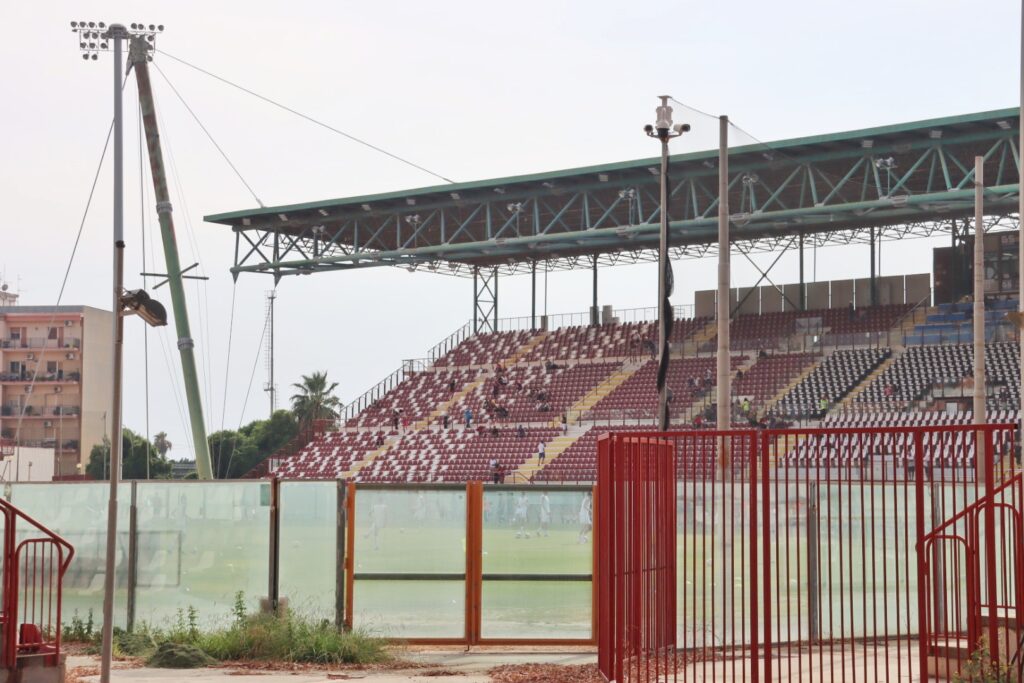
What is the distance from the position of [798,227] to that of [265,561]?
35449mm

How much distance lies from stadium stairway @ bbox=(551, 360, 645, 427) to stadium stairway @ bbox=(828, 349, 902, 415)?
10.4m

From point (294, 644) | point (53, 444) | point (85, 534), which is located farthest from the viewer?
point (53, 444)

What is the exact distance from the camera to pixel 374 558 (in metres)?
15.9

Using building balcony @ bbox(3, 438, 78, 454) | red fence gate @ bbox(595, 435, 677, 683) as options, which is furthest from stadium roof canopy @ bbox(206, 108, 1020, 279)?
building balcony @ bbox(3, 438, 78, 454)

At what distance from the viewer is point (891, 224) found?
47.3m

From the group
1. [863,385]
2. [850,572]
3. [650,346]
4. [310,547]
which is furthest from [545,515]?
[650,346]

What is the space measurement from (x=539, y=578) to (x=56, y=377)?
86.8 meters

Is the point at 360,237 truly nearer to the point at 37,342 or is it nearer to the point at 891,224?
the point at 891,224

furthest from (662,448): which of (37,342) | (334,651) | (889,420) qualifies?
(37,342)

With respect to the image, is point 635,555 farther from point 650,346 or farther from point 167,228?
point 650,346

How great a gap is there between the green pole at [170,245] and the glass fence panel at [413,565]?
6.11 metres

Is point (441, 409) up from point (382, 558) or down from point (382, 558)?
up

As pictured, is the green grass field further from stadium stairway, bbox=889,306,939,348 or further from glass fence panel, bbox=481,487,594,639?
stadium stairway, bbox=889,306,939,348

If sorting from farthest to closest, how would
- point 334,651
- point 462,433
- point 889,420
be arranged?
point 462,433
point 889,420
point 334,651
